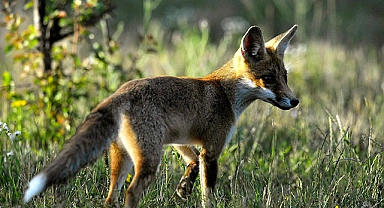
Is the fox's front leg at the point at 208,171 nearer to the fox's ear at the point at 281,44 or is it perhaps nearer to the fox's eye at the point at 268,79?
the fox's eye at the point at 268,79

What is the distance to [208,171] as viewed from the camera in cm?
545

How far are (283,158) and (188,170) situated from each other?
88cm

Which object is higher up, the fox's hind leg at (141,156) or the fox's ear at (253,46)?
the fox's ear at (253,46)

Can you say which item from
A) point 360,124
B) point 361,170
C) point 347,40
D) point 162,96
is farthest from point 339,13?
point 162,96

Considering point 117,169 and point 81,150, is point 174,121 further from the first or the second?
point 81,150

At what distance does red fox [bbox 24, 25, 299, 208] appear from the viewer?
15.4ft

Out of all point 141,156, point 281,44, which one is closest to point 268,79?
point 281,44

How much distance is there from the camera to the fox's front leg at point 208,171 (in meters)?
5.42

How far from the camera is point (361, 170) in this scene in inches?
242

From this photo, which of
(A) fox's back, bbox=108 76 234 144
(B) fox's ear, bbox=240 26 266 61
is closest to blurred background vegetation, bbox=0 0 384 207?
(A) fox's back, bbox=108 76 234 144

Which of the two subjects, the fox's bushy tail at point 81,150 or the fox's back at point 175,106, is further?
the fox's back at point 175,106

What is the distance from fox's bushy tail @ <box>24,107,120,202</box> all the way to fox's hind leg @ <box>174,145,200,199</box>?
43.7 inches

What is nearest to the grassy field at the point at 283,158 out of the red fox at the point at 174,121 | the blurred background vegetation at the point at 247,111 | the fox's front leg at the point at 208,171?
the blurred background vegetation at the point at 247,111

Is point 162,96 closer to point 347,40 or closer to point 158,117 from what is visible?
point 158,117
